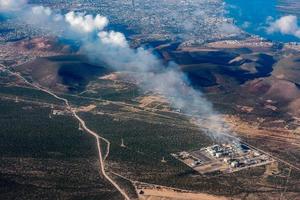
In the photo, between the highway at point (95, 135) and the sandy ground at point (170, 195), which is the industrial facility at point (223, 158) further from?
the highway at point (95, 135)

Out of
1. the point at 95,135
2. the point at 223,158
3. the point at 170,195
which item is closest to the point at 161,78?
the point at 95,135

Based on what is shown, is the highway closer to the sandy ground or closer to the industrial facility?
the sandy ground

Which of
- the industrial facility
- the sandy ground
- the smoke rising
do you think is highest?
the smoke rising

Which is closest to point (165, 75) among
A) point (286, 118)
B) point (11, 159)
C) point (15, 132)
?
point (286, 118)

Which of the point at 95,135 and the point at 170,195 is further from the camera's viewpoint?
the point at 95,135

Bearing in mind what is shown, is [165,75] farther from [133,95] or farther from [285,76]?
[285,76]

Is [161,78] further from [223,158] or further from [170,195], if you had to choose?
[170,195]

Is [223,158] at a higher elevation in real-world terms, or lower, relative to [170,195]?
higher

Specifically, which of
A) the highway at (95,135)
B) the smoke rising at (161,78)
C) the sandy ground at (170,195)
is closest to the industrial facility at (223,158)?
the smoke rising at (161,78)

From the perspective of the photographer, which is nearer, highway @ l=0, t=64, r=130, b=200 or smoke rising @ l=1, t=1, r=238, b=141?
highway @ l=0, t=64, r=130, b=200

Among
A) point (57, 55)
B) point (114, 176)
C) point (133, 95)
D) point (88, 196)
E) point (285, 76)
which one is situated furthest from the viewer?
point (57, 55)

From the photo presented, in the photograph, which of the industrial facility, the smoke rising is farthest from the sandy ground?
the smoke rising
